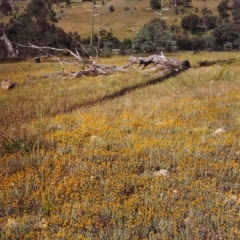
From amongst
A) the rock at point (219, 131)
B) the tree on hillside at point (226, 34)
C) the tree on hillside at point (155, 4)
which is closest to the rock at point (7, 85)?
the rock at point (219, 131)

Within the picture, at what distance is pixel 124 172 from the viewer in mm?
6055

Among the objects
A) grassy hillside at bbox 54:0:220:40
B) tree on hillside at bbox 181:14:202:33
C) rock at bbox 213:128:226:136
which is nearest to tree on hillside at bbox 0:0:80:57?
rock at bbox 213:128:226:136

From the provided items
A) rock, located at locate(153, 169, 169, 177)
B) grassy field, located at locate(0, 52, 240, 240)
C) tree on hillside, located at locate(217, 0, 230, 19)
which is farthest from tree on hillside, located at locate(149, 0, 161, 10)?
rock, located at locate(153, 169, 169, 177)

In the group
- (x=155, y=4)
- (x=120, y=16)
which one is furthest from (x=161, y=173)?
(x=155, y=4)

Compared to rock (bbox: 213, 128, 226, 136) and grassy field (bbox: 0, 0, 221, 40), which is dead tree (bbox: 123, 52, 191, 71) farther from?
grassy field (bbox: 0, 0, 221, 40)

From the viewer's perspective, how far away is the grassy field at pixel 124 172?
4535mm

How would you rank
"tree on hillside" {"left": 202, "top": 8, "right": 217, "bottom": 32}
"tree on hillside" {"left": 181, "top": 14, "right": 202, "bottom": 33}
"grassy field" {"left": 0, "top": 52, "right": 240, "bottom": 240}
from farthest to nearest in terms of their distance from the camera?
"tree on hillside" {"left": 202, "top": 8, "right": 217, "bottom": 32}
"tree on hillside" {"left": 181, "top": 14, "right": 202, "bottom": 33}
"grassy field" {"left": 0, "top": 52, "right": 240, "bottom": 240}

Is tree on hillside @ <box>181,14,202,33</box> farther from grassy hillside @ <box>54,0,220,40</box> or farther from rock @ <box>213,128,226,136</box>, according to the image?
rock @ <box>213,128,226,136</box>

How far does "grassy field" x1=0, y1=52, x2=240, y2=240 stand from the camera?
454 centimetres

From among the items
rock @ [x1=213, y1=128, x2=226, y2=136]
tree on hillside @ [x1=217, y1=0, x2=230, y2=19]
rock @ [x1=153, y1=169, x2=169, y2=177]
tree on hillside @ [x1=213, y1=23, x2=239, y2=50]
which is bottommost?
tree on hillside @ [x1=213, y1=23, x2=239, y2=50]

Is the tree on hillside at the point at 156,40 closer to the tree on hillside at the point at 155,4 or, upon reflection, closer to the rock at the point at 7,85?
the rock at the point at 7,85

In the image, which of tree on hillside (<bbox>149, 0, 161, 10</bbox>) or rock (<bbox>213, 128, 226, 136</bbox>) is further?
tree on hillside (<bbox>149, 0, 161, 10</bbox>)

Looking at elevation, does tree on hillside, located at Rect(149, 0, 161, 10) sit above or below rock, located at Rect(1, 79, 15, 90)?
above

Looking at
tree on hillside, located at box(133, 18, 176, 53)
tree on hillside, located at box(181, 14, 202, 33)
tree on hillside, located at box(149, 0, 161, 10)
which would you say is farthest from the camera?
tree on hillside, located at box(149, 0, 161, 10)
